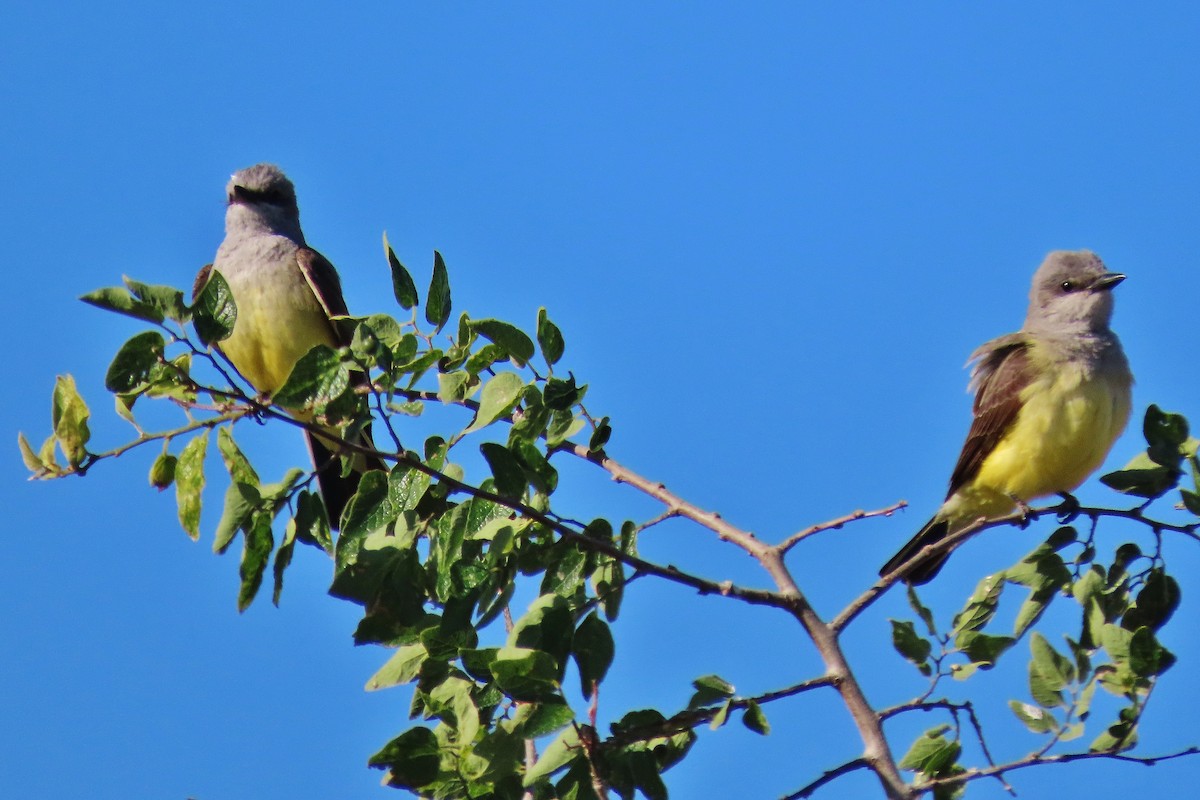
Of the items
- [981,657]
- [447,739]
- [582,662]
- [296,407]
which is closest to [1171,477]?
[981,657]

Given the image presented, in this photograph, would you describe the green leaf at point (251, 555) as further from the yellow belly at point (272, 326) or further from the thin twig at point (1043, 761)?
the yellow belly at point (272, 326)

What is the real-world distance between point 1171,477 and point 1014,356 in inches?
104

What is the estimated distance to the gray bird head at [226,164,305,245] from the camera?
22.4 ft

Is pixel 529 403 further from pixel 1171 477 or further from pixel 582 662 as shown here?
pixel 1171 477

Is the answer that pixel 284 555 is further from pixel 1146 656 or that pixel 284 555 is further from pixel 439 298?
pixel 1146 656

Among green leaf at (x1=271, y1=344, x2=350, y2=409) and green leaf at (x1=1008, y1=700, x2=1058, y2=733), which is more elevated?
green leaf at (x1=271, y1=344, x2=350, y2=409)

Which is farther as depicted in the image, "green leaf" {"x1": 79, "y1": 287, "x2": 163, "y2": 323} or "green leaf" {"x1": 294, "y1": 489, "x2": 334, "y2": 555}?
"green leaf" {"x1": 294, "y1": 489, "x2": 334, "y2": 555}

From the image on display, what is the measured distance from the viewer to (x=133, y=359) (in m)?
2.47

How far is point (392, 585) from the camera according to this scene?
2750 mm

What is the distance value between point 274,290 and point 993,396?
3.29 m

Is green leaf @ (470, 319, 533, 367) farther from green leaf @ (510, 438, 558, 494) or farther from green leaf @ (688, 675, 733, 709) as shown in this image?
green leaf @ (688, 675, 733, 709)

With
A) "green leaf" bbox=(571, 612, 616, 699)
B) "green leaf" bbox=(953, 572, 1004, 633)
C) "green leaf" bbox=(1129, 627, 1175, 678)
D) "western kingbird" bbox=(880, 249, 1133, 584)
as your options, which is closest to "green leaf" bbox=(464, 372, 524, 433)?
"green leaf" bbox=(571, 612, 616, 699)

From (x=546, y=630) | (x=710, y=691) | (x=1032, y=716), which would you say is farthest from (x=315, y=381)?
(x=1032, y=716)

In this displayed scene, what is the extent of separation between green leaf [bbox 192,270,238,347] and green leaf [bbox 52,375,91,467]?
34 centimetres
